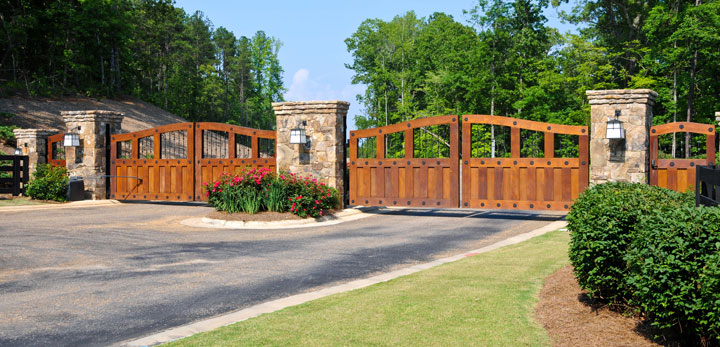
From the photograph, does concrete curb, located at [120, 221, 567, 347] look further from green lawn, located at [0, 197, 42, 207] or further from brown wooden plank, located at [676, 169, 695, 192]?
green lawn, located at [0, 197, 42, 207]

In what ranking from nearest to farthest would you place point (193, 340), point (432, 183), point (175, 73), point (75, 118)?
point (193, 340)
point (432, 183)
point (75, 118)
point (175, 73)

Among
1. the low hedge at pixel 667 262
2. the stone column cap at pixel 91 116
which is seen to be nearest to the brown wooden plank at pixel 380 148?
the stone column cap at pixel 91 116

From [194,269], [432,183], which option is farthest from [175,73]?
[194,269]

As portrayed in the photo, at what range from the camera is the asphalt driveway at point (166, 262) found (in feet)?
19.5

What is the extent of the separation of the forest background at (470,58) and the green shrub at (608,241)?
2284cm

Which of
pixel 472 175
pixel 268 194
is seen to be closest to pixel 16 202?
pixel 268 194

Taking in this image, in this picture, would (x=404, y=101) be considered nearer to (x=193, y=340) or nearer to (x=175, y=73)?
(x=175, y=73)

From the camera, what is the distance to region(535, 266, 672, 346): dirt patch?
4.91 metres

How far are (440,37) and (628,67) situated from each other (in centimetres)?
1942

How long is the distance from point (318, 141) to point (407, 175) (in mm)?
2874

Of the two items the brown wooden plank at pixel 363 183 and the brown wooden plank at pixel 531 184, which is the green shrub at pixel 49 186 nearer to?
the brown wooden plank at pixel 363 183

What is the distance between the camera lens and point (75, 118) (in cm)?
2144

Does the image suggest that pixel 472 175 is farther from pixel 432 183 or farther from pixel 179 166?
pixel 179 166

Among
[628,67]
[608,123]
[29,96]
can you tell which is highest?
[628,67]
